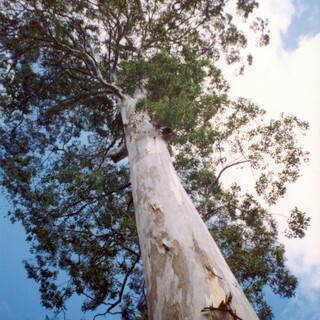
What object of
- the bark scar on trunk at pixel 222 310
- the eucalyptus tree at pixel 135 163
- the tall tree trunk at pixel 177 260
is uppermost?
the eucalyptus tree at pixel 135 163

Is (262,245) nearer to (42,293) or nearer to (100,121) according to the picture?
(42,293)

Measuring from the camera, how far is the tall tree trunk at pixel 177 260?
6.44 ft

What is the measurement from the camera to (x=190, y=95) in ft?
23.6

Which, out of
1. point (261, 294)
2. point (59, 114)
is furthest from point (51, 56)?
point (261, 294)

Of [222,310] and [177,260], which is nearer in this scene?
[222,310]

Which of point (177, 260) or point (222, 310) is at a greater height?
point (177, 260)

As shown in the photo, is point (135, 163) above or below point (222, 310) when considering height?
above

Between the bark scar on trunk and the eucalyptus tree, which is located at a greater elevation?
the eucalyptus tree

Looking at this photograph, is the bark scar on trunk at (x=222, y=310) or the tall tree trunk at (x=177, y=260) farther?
the tall tree trunk at (x=177, y=260)

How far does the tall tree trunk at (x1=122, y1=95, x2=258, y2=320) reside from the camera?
1.96 metres

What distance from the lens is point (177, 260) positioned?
241 centimetres

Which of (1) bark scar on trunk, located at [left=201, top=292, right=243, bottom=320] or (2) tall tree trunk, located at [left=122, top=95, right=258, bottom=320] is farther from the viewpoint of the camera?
(2) tall tree trunk, located at [left=122, top=95, right=258, bottom=320]

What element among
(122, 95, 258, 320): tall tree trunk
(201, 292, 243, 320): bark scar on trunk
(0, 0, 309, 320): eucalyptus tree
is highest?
(0, 0, 309, 320): eucalyptus tree

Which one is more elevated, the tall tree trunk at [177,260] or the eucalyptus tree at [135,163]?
the eucalyptus tree at [135,163]
